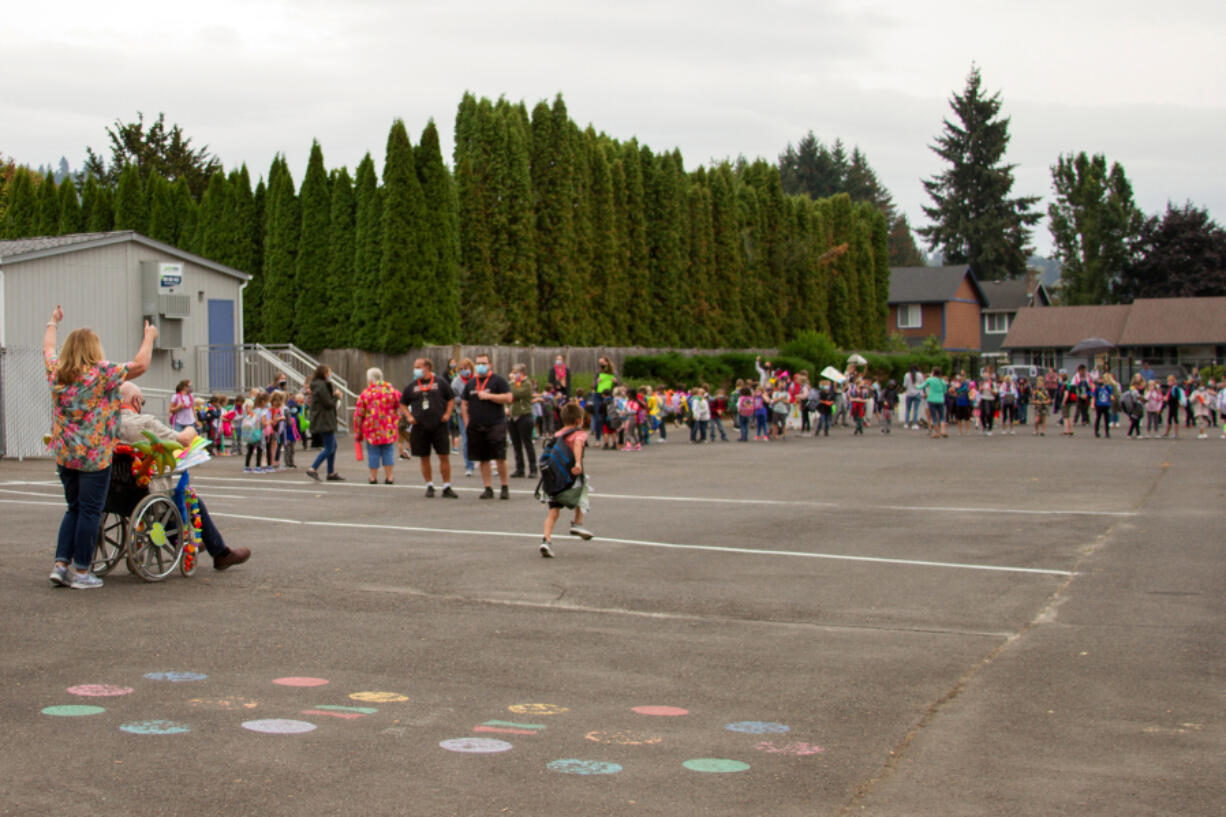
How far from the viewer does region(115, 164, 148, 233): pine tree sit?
131ft

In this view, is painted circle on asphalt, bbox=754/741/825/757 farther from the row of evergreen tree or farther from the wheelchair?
the row of evergreen tree

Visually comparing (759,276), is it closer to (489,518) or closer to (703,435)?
(703,435)

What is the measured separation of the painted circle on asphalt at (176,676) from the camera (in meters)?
6.66

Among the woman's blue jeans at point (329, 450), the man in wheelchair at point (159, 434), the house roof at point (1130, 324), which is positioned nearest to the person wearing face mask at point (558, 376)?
the woman's blue jeans at point (329, 450)

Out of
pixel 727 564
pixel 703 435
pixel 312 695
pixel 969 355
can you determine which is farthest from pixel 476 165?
pixel 969 355

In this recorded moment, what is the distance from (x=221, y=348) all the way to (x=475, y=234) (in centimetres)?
904

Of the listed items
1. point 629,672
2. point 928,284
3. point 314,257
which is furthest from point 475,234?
point 928,284

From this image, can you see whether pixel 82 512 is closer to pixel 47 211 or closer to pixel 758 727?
pixel 758 727

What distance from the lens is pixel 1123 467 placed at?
76.5 feet

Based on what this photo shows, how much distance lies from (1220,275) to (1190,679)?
84671 millimetres

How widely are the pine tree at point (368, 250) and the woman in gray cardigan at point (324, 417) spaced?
1428 cm

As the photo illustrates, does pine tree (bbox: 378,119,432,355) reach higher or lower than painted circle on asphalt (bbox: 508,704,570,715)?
higher

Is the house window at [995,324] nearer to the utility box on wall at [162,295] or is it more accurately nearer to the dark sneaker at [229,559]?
the utility box on wall at [162,295]

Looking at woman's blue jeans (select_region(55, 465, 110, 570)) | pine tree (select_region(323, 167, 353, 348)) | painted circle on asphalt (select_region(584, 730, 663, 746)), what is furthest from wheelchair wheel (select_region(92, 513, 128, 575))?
pine tree (select_region(323, 167, 353, 348))
